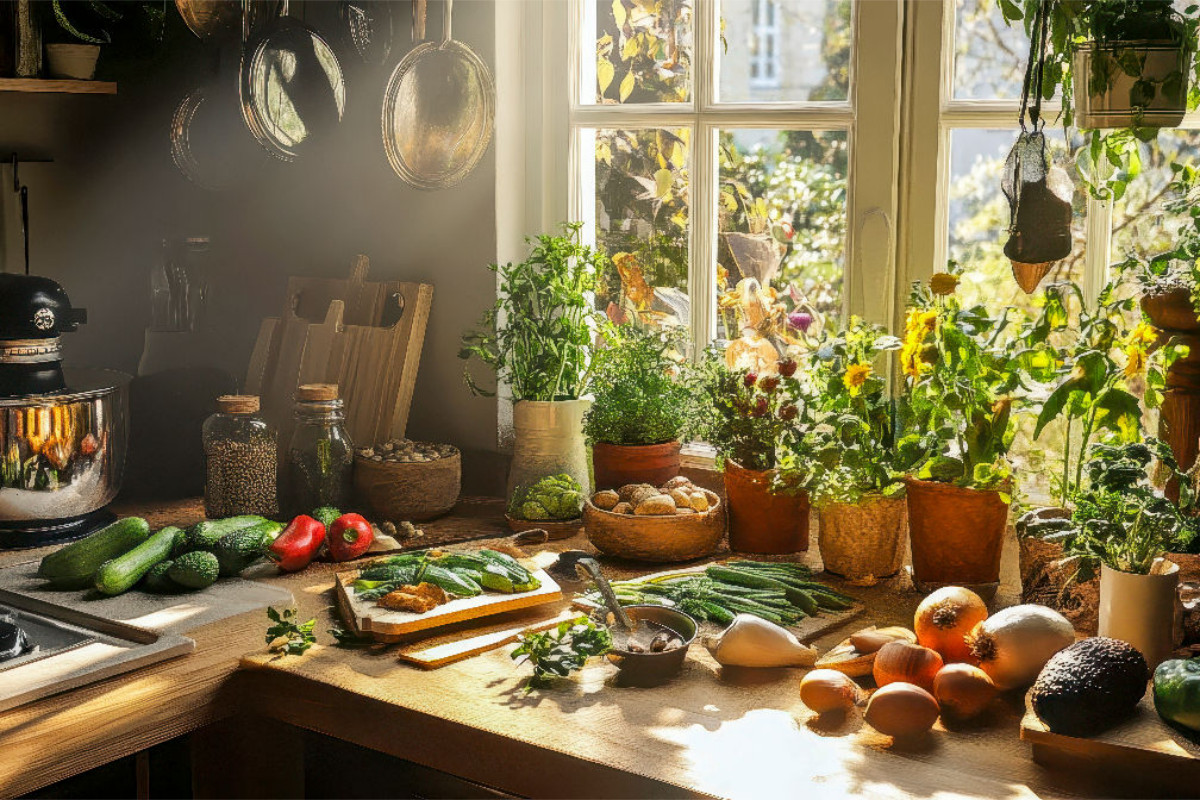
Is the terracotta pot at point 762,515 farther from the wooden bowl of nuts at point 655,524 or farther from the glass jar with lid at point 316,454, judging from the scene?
the glass jar with lid at point 316,454

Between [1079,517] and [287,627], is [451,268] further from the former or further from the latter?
[1079,517]

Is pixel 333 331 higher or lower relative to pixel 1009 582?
higher

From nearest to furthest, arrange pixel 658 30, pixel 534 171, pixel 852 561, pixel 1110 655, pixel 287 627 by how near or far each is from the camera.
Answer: pixel 1110 655, pixel 287 627, pixel 852 561, pixel 658 30, pixel 534 171

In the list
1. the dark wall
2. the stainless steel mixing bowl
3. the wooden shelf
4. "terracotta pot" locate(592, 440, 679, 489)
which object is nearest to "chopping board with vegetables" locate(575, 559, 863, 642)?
"terracotta pot" locate(592, 440, 679, 489)

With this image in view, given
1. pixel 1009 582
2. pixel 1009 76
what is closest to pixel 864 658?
pixel 1009 582

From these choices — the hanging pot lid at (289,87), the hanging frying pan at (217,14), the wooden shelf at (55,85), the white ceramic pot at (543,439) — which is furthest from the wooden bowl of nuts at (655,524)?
the wooden shelf at (55,85)

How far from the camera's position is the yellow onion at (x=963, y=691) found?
1.43 metres

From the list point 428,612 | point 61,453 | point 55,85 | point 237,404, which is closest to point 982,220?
point 428,612

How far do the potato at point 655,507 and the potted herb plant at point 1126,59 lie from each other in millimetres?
788

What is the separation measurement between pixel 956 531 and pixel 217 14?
1672 millimetres

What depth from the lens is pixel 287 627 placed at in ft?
5.52

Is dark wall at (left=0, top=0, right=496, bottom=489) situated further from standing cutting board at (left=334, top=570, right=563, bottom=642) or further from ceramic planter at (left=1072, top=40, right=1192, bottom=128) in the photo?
ceramic planter at (left=1072, top=40, right=1192, bottom=128)

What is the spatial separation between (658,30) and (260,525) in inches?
43.2

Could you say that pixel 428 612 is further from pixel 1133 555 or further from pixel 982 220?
pixel 982 220
